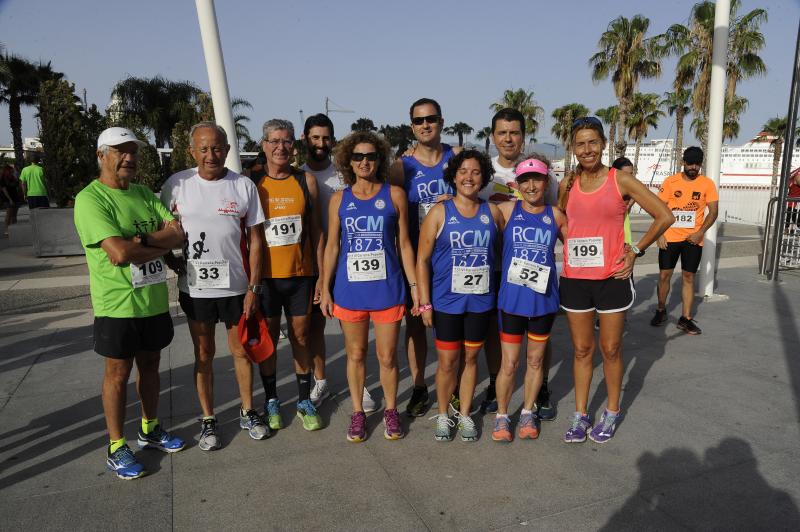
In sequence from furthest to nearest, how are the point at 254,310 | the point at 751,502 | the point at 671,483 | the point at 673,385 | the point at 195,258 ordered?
1. the point at 673,385
2. the point at 254,310
3. the point at 195,258
4. the point at 671,483
5. the point at 751,502

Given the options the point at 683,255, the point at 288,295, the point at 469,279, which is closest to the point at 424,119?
the point at 469,279

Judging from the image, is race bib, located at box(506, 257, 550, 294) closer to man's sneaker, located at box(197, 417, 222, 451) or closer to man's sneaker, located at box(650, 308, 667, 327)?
man's sneaker, located at box(197, 417, 222, 451)

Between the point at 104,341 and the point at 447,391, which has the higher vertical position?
the point at 104,341

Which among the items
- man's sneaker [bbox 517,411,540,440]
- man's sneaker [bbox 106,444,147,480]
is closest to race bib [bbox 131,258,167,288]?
man's sneaker [bbox 106,444,147,480]

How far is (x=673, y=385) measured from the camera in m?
4.30

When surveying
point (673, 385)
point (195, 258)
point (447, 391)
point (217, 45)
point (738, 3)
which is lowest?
point (673, 385)

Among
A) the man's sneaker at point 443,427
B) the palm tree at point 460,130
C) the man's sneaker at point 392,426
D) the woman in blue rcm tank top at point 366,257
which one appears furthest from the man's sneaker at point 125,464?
the palm tree at point 460,130

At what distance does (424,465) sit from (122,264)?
202 cm

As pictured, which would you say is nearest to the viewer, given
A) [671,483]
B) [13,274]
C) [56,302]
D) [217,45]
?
[671,483]

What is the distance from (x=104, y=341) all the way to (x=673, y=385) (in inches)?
160

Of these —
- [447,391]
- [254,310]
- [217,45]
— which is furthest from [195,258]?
[217,45]

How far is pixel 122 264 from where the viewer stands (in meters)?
2.89

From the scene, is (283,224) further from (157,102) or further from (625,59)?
(157,102)

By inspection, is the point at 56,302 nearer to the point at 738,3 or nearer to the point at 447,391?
the point at 447,391
